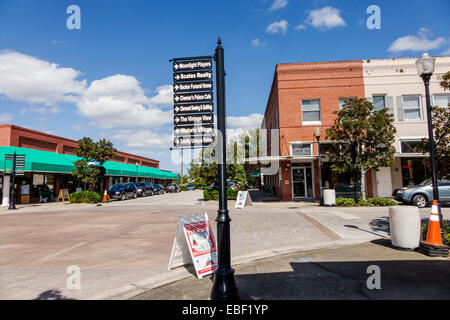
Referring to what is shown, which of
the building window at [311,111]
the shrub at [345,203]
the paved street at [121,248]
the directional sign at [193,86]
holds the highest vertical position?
the building window at [311,111]

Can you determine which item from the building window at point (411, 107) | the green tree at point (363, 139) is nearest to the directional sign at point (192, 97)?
the green tree at point (363, 139)

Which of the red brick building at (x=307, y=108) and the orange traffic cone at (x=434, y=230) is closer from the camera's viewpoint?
the orange traffic cone at (x=434, y=230)

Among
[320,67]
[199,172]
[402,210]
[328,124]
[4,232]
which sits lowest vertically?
[4,232]

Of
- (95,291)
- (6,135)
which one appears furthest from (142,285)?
(6,135)

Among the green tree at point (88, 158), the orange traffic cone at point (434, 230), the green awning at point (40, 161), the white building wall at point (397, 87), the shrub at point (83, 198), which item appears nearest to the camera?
the orange traffic cone at point (434, 230)

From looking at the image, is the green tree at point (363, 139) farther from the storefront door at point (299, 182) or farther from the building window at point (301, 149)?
the storefront door at point (299, 182)

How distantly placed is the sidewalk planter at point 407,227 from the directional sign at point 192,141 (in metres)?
4.58

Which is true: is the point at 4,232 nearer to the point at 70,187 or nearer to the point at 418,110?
the point at 70,187

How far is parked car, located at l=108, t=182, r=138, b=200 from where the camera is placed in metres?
26.2

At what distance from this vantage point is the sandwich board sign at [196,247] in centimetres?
480

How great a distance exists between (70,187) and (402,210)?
1144 inches

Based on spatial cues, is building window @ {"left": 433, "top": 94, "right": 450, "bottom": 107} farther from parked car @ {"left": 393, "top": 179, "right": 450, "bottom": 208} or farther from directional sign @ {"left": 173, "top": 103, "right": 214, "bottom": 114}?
directional sign @ {"left": 173, "top": 103, "right": 214, "bottom": 114}

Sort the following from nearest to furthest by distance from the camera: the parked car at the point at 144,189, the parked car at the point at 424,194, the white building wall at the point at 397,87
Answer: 1. the parked car at the point at 424,194
2. the white building wall at the point at 397,87
3. the parked car at the point at 144,189

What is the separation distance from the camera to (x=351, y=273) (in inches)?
180
